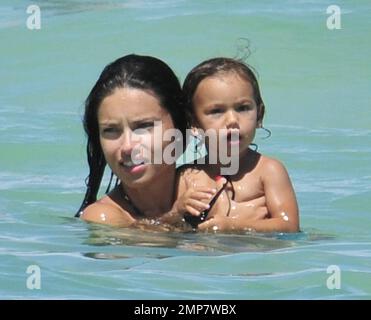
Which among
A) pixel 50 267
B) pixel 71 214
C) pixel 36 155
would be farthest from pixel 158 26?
pixel 50 267

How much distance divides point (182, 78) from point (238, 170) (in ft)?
12.1

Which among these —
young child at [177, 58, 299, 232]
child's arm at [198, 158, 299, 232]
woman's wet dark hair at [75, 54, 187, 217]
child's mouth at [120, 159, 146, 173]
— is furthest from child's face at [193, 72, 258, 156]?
child's mouth at [120, 159, 146, 173]

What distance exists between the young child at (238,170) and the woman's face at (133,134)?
0.63ft

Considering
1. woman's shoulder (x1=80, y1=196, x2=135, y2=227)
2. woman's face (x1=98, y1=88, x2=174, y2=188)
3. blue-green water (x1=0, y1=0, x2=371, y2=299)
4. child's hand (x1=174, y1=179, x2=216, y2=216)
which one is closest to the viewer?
blue-green water (x1=0, y1=0, x2=371, y2=299)

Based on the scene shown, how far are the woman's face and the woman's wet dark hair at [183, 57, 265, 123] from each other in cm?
16

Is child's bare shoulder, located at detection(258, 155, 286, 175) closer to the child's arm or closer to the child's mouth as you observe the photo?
the child's arm

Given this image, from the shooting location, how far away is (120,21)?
11.3 meters

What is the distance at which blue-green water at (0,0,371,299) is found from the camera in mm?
5688

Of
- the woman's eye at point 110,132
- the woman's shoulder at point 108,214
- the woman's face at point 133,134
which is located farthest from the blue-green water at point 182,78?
the woman's eye at point 110,132

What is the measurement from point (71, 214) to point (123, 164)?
4.33 ft

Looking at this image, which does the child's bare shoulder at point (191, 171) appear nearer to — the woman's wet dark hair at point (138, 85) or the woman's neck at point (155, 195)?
the woman's neck at point (155, 195)

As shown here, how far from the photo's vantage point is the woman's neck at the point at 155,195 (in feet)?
21.1

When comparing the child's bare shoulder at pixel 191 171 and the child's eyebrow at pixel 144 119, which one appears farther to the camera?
the child's bare shoulder at pixel 191 171

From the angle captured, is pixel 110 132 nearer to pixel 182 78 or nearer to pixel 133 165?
pixel 133 165
